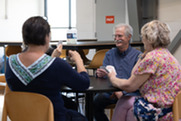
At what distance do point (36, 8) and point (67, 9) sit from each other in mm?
986

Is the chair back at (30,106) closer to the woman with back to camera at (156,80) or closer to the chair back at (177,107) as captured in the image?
the woman with back to camera at (156,80)

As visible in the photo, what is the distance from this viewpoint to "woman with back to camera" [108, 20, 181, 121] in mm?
1994

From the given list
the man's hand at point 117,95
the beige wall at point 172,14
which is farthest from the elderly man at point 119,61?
the beige wall at point 172,14

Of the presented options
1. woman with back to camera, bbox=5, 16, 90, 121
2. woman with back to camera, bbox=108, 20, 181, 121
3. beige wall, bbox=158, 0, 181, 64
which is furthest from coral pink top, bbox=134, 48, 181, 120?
beige wall, bbox=158, 0, 181, 64

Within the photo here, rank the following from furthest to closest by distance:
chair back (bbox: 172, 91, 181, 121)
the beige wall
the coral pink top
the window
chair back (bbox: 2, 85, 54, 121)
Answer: the window < the beige wall < the coral pink top < chair back (bbox: 172, 91, 181, 121) < chair back (bbox: 2, 85, 54, 121)

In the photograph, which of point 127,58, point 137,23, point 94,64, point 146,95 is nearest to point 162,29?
point 146,95

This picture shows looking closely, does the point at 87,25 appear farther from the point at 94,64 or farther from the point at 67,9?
the point at 94,64

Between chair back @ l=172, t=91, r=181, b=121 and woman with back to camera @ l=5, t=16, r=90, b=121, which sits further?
chair back @ l=172, t=91, r=181, b=121

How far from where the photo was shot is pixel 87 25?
7617 millimetres

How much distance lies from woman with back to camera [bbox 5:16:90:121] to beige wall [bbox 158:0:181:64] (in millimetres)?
3659

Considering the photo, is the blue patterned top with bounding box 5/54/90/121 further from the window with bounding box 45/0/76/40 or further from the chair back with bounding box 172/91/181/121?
the window with bounding box 45/0/76/40

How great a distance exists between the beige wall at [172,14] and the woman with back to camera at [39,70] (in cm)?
366

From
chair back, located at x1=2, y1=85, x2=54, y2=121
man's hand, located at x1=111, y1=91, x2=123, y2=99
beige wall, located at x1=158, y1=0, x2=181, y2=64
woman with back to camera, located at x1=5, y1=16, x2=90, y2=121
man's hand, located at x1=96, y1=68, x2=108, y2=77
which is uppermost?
beige wall, located at x1=158, y1=0, x2=181, y2=64

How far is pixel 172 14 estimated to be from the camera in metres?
5.26
